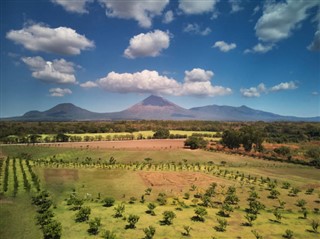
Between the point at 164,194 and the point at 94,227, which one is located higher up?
the point at 94,227

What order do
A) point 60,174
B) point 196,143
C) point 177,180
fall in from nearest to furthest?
point 177,180
point 60,174
point 196,143

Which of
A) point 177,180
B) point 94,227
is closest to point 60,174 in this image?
point 177,180

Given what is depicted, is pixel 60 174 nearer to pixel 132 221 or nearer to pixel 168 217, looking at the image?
pixel 132 221

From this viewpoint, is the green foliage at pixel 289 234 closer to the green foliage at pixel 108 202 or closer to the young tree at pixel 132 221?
the young tree at pixel 132 221

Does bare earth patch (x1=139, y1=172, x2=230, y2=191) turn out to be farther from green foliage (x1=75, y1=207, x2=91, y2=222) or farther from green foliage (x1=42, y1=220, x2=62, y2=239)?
green foliage (x1=42, y1=220, x2=62, y2=239)

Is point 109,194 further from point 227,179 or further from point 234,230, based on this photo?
point 227,179

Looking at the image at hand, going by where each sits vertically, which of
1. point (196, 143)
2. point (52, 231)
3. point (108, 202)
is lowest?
point (108, 202)

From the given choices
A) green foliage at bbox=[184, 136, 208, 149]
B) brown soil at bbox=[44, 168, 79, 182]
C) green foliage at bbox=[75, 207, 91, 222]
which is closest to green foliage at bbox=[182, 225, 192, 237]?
green foliage at bbox=[75, 207, 91, 222]

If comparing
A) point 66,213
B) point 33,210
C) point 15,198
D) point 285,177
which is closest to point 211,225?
point 66,213

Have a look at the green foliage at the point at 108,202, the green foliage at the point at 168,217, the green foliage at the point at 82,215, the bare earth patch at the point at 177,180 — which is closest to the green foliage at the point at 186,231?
the green foliage at the point at 168,217
